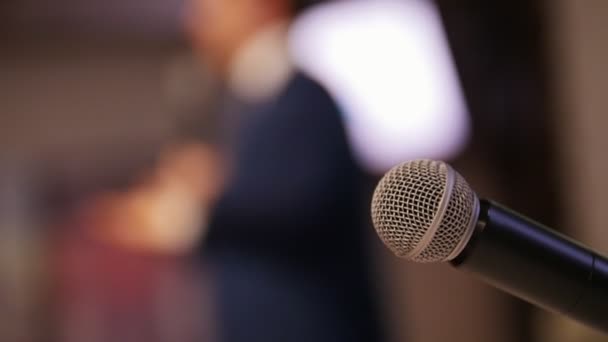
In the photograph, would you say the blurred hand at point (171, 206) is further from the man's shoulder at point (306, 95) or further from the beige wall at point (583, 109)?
the beige wall at point (583, 109)

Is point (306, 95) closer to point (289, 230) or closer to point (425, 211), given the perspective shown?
point (289, 230)

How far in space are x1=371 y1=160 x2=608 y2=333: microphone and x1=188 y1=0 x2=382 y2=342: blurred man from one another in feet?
1.61

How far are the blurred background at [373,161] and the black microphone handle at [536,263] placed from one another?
56 centimetres

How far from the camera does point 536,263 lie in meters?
0.30

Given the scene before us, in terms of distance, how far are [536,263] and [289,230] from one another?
52 centimetres

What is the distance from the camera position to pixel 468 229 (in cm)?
30

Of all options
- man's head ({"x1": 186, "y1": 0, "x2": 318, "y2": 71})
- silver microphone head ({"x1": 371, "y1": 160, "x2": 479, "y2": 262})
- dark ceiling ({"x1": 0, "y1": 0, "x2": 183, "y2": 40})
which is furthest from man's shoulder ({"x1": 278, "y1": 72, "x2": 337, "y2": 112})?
dark ceiling ({"x1": 0, "y1": 0, "x2": 183, "y2": 40})

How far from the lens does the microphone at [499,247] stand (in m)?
0.30

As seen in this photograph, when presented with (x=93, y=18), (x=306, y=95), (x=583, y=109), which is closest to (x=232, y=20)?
(x=306, y=95)

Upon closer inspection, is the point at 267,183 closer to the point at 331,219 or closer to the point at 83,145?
the point at 331,219

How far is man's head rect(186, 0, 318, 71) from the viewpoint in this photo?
0.92 metres

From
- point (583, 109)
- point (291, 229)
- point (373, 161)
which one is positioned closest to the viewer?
point (291, 229)

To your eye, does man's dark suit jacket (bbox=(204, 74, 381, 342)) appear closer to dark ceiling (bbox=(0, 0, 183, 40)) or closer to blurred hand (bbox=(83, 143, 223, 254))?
blurred hand (bbox=(83, 143, 223, 254))

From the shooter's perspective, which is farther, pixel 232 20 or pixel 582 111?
pixel 582 111
